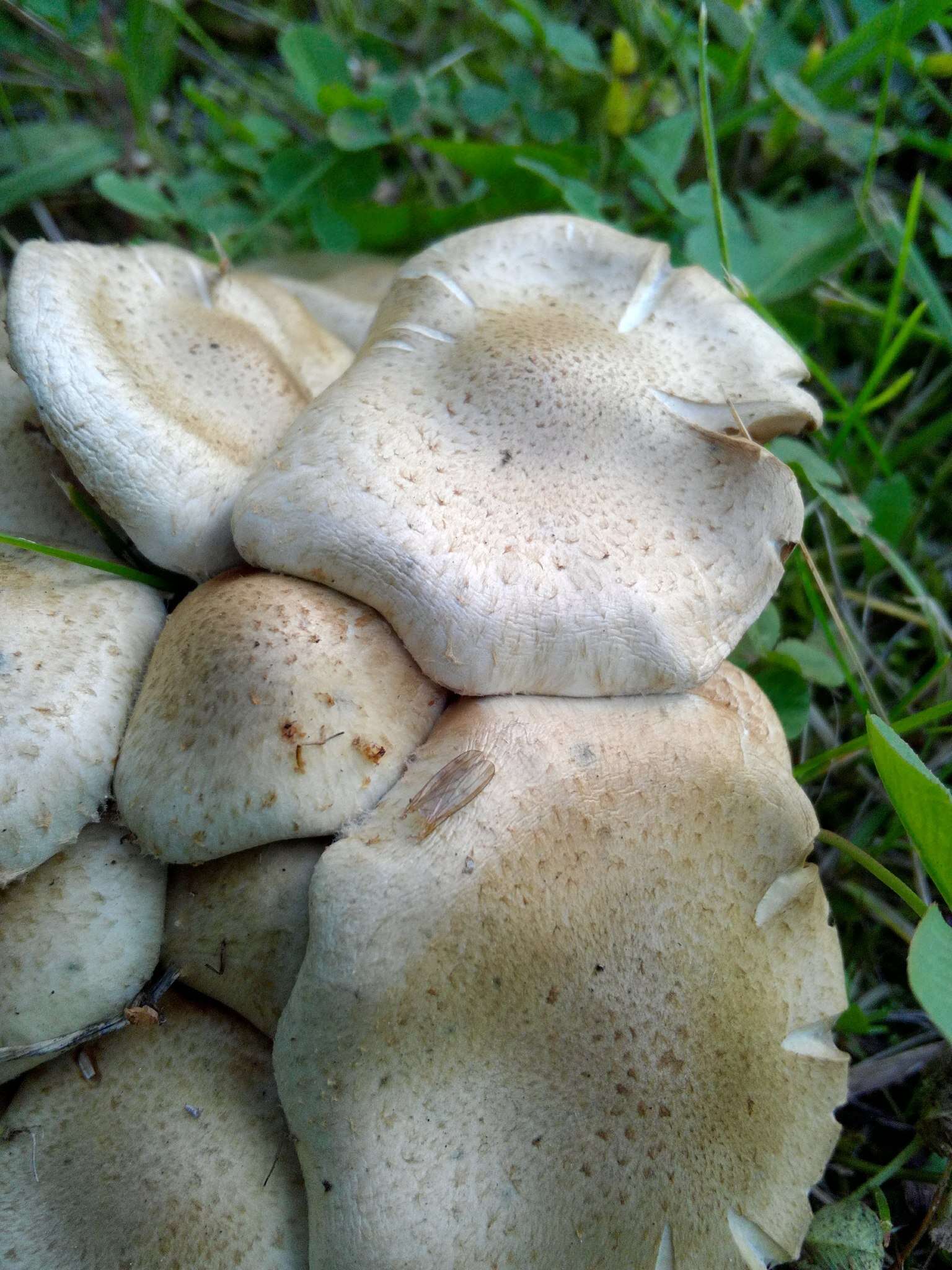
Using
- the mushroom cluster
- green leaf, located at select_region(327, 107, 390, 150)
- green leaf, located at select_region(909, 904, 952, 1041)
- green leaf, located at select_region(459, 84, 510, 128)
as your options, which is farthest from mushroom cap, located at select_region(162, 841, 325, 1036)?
green leaf, located at select_region(459, 84, 510, 128)

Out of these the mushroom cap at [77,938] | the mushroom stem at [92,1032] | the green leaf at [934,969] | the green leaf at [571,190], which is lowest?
the mushroom stem at [92,1032]

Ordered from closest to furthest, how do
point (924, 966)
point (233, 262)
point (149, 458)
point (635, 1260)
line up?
1. point (924, 966)
2. point (635, 1260)
3. point (149, 458)
4. point (233, 262)

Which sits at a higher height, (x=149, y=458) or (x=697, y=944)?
(x=149, y=458)

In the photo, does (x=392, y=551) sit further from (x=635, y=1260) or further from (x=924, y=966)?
(x=635, y=1260)

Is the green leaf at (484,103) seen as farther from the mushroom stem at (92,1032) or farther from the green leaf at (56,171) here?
the mushroom stem at (92,1032)

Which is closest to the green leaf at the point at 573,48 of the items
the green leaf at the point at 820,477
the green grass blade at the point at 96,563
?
the green leaf at the point at 820,477

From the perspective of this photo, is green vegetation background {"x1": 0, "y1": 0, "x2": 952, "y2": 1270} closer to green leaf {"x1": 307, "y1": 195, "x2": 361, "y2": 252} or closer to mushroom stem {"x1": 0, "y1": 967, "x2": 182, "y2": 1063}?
green leaf {"x1": 307, "y1": 195, "x2": 361, "y2": 252}

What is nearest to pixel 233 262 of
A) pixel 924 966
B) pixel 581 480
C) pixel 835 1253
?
pixel 581 480
